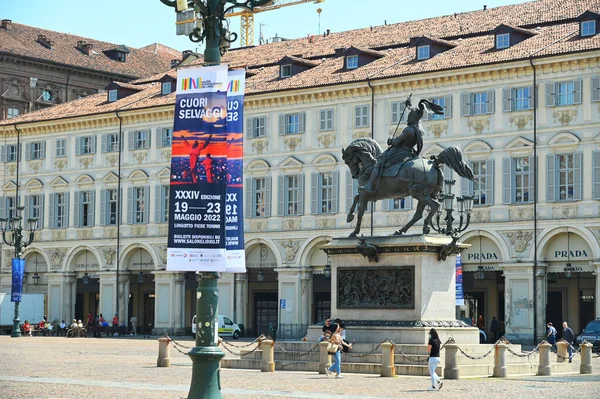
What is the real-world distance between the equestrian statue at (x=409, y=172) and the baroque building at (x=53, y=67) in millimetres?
60815

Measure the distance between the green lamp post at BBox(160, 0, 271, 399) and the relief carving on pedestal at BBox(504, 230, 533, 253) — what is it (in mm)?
42211

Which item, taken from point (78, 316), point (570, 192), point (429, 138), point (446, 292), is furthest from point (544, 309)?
point (78, 316)

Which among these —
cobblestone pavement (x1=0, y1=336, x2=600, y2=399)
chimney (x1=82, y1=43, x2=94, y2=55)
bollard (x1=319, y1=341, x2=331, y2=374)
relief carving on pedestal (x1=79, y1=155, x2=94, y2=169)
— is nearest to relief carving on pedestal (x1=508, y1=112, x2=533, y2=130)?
cobblestone pavement (x1=0, y1=336, x2=600, y2=399)

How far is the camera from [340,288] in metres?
37.8

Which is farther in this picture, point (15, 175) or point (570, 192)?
point (15, 175)

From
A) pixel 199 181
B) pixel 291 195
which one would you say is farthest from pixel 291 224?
pixel 199 181

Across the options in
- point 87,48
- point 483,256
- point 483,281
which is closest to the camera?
point 483,256

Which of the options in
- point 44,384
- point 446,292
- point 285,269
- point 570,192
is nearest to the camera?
point 44,384

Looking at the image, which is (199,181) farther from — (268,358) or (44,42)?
(44,42)

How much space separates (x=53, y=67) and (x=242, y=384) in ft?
230

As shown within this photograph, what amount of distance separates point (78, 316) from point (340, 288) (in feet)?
155

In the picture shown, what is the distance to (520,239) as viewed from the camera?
206ft

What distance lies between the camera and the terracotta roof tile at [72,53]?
318 ft

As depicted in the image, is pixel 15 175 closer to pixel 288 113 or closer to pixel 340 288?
pixel 288 113
